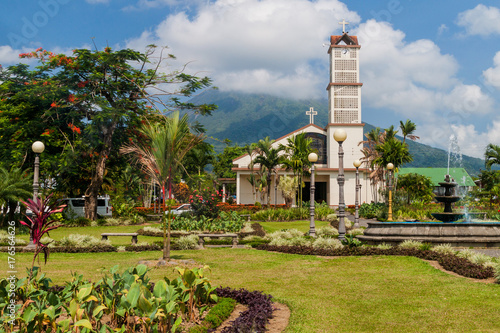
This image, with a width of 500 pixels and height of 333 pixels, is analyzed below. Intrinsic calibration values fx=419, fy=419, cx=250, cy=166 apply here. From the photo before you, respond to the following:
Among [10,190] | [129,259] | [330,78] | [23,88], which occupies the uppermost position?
[330,78]

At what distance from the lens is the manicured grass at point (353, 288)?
5.61m

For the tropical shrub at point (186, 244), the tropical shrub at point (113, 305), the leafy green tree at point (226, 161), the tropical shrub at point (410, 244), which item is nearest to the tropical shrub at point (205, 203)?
the tropical shrub at point (186, 244)

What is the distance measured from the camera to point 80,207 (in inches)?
1219

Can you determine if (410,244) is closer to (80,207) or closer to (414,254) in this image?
(414,254)

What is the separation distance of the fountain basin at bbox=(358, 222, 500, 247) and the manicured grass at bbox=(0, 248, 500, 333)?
7.81 feet

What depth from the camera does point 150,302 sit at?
171 inches

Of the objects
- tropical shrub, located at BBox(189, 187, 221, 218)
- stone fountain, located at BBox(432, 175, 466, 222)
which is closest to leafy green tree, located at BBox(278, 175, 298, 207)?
tropical shrub, located at BBox(189, 187, 221, 218)

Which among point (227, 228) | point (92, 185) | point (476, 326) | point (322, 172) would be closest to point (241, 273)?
point (476, 326)

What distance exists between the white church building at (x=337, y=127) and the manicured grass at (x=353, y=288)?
124 feet

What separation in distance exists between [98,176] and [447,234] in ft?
71.5

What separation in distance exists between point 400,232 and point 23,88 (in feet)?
76.7

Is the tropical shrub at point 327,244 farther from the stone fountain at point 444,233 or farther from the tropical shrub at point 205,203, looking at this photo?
the tropical shrub at point 205,203

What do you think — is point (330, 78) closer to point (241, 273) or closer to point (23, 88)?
point (23, 88)

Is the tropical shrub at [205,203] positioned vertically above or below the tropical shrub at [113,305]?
above
